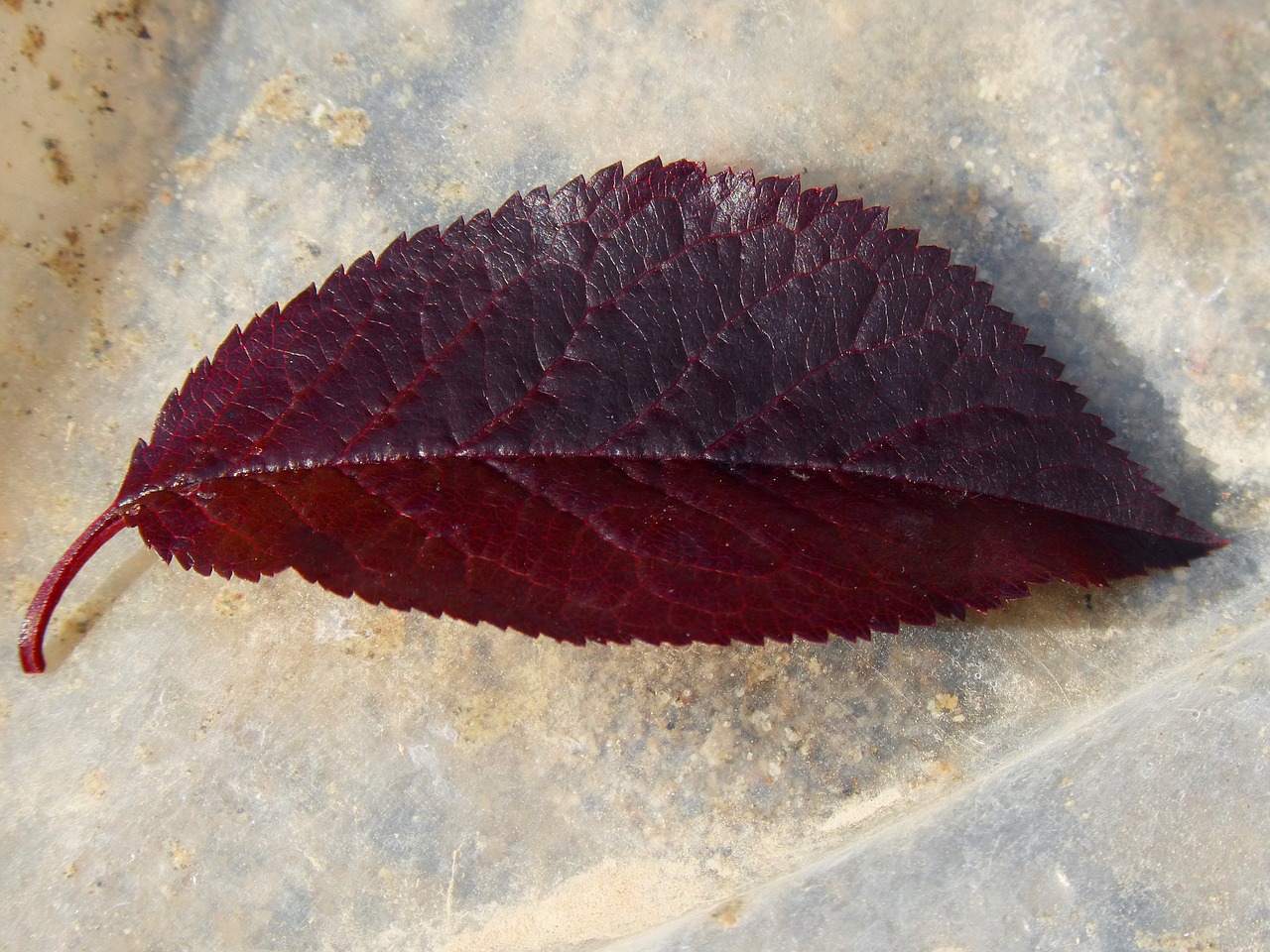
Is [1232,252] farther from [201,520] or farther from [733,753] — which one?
[201,520]

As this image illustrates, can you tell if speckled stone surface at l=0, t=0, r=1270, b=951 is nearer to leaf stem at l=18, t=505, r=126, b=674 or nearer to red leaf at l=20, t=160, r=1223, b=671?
leaf stem at l=18, t=505, r=126, b=674

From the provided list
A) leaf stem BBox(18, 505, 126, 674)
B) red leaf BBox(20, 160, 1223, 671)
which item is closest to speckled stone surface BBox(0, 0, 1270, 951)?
leaf stem BBox(18, 505, 126, 674)

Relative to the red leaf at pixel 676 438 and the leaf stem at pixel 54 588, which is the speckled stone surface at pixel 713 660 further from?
the red leaf at pixel 676 438

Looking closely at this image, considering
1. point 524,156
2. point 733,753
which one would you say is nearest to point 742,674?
point 733,753

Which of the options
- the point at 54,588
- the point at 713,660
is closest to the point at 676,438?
the point at 713,660

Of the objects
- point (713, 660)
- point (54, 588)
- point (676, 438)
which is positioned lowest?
point (54, 588)

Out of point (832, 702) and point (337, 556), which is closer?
point (337, 556)

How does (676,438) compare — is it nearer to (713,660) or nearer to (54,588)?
(713,660)

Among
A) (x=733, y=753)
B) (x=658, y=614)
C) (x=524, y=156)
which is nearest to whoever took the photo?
(x=658, y=614)

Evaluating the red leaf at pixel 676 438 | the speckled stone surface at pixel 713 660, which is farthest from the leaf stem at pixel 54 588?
the red leaf at pixel 676 438
